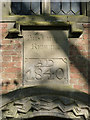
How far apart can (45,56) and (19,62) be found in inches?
19.1

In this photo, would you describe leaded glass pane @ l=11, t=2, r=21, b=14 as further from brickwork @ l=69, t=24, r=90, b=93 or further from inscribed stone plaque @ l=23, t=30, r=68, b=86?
brickwork @ l=69, t=24, r=90, b=93

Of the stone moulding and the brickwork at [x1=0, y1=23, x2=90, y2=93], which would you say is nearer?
the stone moulding

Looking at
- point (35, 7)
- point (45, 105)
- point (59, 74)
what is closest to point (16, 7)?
point (35, 7)

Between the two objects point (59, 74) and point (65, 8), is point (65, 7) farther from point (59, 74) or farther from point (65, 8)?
point (59, 74)

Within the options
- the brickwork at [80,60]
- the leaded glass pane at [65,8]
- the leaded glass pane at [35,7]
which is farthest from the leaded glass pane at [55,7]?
the brickwork at [80,60]

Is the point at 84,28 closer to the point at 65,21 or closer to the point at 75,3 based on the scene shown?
the point at 65,21

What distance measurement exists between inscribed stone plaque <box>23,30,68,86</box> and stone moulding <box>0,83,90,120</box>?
0.58m

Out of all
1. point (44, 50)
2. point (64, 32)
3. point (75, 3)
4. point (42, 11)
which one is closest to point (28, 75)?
point (44, 50)

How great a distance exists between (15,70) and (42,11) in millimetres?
1253

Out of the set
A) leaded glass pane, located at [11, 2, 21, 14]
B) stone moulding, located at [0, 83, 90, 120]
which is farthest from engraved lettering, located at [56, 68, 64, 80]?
leaded glass pane, located at [11, 2, 21, 14]

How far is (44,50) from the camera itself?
122 inches

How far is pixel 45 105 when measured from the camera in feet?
7.89

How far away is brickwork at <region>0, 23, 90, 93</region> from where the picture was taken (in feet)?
10.1

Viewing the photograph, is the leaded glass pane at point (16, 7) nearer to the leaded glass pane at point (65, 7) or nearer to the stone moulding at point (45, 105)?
the leaded glass pane at point (65, 7)
